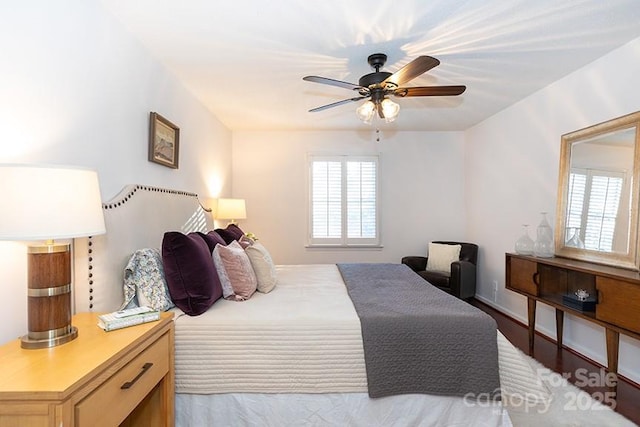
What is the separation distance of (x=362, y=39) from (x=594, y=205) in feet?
7.54

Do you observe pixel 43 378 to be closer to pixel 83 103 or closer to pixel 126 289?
pixel 126 289

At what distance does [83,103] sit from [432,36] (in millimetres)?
2220

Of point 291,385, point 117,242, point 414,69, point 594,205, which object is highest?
point 414,69

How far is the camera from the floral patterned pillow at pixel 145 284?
189 cm

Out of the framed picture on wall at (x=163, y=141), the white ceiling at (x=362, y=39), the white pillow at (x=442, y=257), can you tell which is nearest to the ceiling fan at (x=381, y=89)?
the white ceiling at (x=362, y=39)

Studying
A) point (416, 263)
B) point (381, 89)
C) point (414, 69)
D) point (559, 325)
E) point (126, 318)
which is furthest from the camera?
point (416, 263)

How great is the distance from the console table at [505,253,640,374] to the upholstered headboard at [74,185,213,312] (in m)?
3.08

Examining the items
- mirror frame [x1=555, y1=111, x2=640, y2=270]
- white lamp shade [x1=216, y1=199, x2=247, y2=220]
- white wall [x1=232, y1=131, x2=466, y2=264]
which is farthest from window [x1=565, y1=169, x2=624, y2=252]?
white lamp shade [x1=216, y1=199, x2=247, y2=220]

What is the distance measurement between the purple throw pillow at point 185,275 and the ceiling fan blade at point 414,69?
175cm

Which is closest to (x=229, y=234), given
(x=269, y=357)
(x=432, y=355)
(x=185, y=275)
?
(x=185, y=275)

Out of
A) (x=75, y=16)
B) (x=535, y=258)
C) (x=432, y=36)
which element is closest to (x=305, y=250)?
(x=535, y=258)

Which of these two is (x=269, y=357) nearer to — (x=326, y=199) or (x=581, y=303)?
(x=581, y=303)

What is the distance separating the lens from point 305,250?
4.86m

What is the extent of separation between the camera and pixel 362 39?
7.45ft
